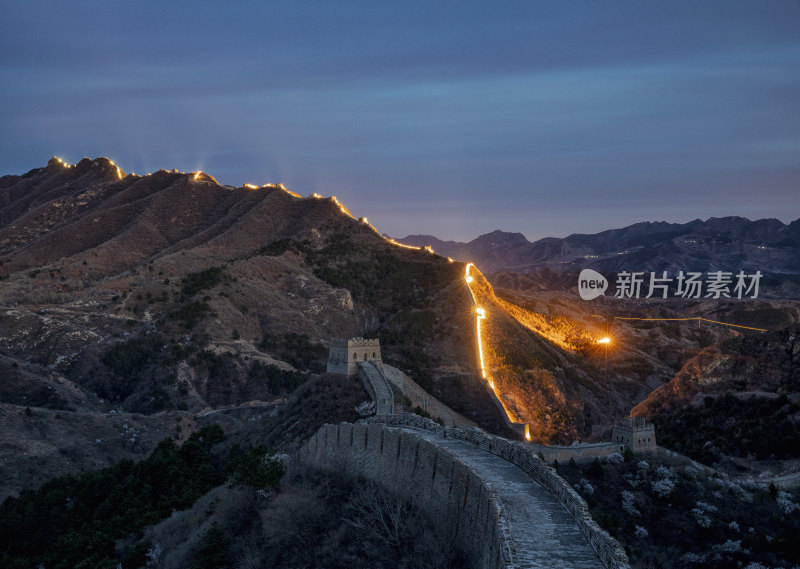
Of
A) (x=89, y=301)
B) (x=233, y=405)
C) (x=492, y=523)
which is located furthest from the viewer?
(x=89, y=301)

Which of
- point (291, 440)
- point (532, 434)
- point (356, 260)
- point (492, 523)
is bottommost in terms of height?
point (532, 434)

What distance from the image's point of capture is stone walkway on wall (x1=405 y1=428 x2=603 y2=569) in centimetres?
1101

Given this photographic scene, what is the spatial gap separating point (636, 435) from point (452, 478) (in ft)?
88.1

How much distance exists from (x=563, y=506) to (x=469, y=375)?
200ft

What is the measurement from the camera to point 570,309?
127312 millimetres

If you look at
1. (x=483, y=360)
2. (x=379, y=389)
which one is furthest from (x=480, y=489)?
(x=483, y=360)

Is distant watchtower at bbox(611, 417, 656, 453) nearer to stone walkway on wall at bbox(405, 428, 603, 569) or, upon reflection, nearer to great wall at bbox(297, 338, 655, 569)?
great wall at bbox(297, 338, 655, 569)

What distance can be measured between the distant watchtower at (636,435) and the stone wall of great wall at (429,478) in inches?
792

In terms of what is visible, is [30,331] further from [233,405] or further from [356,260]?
[356,260]

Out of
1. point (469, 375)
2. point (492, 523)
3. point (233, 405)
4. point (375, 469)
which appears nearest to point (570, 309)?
point (469, 375)

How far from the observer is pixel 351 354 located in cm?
4469

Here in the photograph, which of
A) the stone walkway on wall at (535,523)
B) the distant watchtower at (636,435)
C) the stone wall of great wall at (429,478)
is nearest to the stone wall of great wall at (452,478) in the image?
the stone wall of great wall at (429,478)

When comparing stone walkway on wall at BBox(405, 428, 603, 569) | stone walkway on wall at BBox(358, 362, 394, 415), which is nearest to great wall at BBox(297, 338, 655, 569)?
stone walkway on wall at BBox(405, 428, 603, 569)

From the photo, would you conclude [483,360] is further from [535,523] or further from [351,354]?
[535,523]
